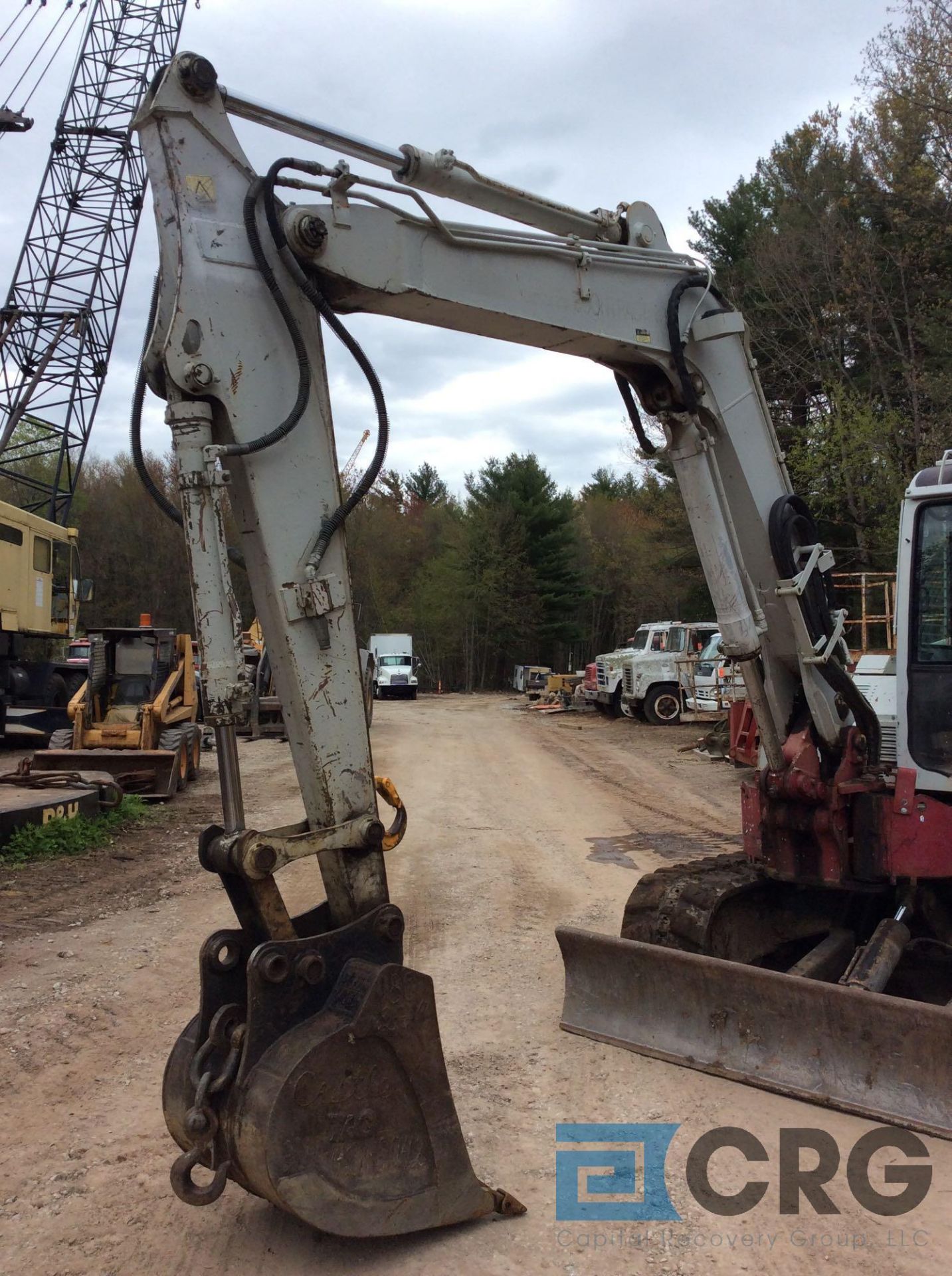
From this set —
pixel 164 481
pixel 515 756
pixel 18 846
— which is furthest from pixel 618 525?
pixel 18 846

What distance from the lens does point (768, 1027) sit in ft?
13.8

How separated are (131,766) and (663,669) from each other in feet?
45.3

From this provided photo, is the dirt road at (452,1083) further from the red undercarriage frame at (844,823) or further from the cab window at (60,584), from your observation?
the cab window at (60,584)

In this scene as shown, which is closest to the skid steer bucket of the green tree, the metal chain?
the metal chain

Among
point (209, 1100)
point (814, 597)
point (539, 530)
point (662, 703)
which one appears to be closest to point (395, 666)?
point (539, 530)

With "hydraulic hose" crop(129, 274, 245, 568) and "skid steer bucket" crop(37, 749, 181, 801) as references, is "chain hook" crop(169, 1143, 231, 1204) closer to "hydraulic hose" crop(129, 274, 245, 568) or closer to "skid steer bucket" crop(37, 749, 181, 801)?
"hydraulic hose" crop(129, 274, 245, 568)

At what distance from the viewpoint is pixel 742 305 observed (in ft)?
89.5

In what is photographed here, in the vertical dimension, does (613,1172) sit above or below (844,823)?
below

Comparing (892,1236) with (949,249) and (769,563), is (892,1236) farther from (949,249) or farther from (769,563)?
(949,249)

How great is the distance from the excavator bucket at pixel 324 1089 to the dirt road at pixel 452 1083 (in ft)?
0.75

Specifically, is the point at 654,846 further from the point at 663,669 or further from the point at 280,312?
the point at 663,669

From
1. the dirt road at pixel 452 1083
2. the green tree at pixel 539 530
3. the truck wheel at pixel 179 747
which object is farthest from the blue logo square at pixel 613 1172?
the green tree at pixel 539 530

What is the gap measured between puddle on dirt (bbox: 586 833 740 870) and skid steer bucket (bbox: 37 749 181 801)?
5.27 metres

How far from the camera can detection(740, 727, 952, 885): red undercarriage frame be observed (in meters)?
4.63
